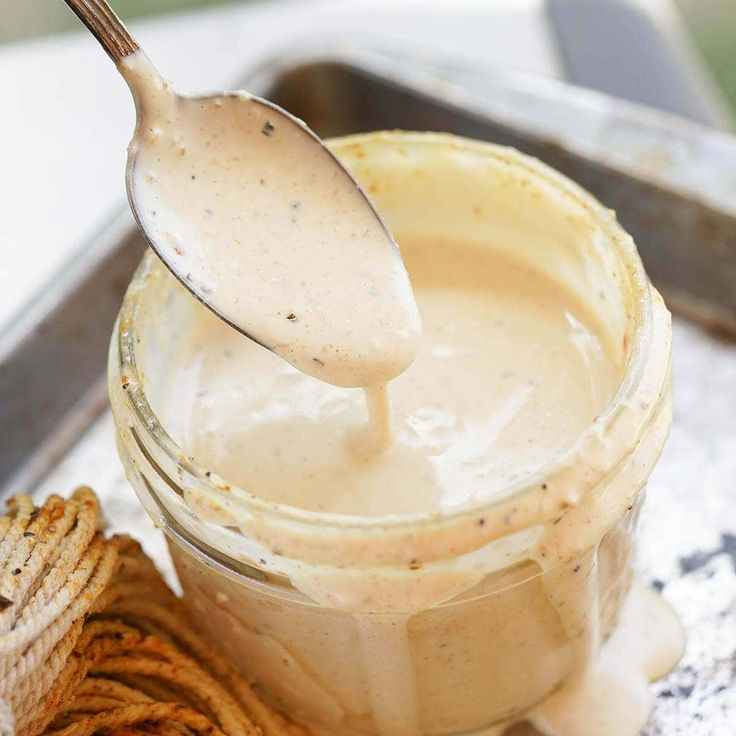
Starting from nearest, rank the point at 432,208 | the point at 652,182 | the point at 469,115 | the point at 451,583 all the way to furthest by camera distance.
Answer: the point at 451,583 < the point at 432,208 < the point at 652,182 < the point at 469,115

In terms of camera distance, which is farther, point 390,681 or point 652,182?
point 652,182

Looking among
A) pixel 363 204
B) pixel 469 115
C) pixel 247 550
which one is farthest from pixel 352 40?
pixel 247 550

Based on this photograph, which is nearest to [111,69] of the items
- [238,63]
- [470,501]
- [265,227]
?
[238,63]

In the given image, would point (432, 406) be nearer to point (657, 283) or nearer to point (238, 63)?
point (657, 283)

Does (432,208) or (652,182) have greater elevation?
(432,208)

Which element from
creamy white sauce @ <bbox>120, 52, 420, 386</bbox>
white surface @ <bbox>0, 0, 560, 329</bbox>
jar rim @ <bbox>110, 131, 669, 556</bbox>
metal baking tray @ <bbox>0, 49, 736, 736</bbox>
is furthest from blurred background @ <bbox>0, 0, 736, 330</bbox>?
creamy white sauce @ <bbox>120, 52, 420, 386</bbox>

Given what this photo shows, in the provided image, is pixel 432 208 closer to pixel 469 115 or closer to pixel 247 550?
pixel 469 115
